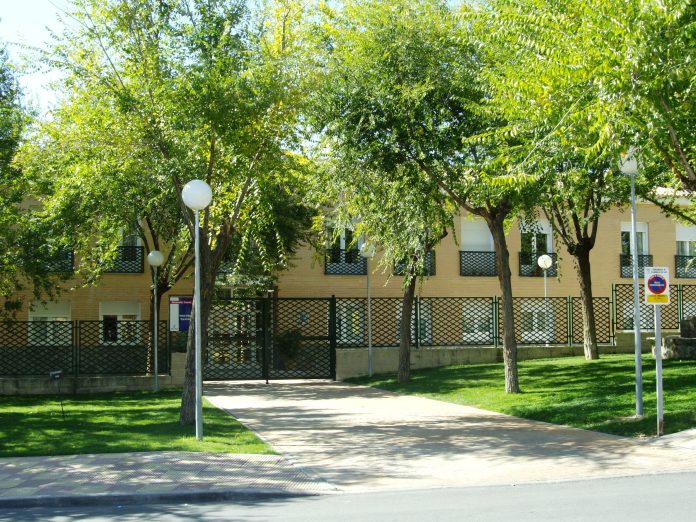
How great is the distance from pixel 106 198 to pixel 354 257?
17.7 m

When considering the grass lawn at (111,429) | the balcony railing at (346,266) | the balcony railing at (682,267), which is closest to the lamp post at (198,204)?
the grass lawn at (111,429)

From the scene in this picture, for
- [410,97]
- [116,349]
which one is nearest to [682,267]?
[410,97]

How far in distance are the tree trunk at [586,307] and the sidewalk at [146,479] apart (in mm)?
13489

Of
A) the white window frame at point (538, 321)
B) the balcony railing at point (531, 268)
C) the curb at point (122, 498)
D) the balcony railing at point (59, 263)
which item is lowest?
the curb at point (122, 498)

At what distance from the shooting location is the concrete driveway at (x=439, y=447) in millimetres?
9570

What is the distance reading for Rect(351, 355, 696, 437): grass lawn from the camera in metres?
12.7

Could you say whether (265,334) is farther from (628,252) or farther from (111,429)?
(628,252)

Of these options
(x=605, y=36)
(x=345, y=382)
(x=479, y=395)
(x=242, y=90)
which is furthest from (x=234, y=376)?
(x=605, y=36)

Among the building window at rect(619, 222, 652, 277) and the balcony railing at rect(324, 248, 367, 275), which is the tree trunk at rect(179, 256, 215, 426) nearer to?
the balcony railing at rect(324, 248, 367, 275)

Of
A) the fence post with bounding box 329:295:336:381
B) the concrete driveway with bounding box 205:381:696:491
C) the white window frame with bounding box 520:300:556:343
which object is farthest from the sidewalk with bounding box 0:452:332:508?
the white window frame with bounding box 520:300:556:343

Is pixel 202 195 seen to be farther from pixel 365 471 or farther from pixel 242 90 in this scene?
pixel 365 471

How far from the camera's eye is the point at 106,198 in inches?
534

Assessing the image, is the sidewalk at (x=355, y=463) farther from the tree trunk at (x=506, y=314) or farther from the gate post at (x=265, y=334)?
the gate post at (x=265, y=334)

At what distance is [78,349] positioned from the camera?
2180 cm
